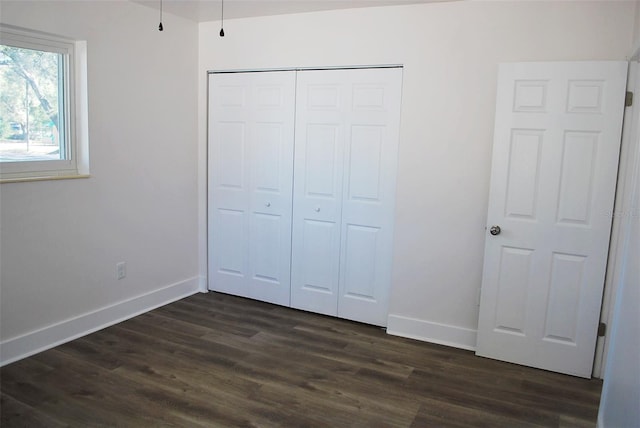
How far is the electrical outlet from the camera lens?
3812 millimetres

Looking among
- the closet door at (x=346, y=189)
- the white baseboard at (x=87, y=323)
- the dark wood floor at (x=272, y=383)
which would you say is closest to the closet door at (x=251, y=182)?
the closet door at (x=346, y=189)

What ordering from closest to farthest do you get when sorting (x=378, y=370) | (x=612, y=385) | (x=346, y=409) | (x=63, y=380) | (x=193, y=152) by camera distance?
1. (x=612, y=385)
2. (x=346, y=409)
3. (x=63, y=380)
4. (x=378, y=370)
5. (x=193, y=152)

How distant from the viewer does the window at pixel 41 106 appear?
308 centimetres

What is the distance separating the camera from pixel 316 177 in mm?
4031

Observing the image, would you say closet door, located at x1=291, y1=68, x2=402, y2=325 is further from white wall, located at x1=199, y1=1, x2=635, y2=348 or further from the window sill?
the window sill

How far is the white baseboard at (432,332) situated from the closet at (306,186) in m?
0.14

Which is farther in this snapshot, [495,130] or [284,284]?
[284,284]

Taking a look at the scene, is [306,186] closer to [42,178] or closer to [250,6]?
[250,6]

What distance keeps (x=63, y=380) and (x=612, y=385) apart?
2.86 m

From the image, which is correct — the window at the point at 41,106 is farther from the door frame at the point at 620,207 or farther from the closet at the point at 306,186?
the door frame at the point at 620,207

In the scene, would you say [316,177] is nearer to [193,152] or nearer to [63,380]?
[193,152]

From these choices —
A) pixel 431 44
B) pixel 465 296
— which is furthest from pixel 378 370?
pixel 431 44

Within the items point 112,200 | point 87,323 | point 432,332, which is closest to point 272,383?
point 432,332

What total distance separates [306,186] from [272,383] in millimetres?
1647
